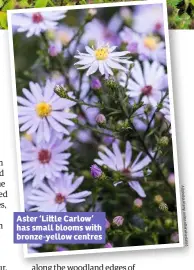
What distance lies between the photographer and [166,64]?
3.73ft

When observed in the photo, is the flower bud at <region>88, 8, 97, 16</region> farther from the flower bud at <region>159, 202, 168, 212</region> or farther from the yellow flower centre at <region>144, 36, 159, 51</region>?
the flower bud at <region>159, 202, 168, 212</region>

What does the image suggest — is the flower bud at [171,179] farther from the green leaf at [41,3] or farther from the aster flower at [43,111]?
the green leaf at [41,3]

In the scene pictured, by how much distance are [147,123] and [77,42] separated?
0.81ft

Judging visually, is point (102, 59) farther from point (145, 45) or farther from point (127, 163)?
point (127, 163)

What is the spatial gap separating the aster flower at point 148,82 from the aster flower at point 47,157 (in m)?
0.20

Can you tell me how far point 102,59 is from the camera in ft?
3.78

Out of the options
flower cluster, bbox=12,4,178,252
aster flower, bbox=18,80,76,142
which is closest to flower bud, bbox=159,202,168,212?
flower cluster, bbox=12,4,178,252

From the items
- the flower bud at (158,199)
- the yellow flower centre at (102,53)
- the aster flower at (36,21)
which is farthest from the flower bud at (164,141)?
the aster flower at (36,21)

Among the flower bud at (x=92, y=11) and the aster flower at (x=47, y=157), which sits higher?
the flower bud at (x=92, y=11)

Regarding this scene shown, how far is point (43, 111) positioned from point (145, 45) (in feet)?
0.93

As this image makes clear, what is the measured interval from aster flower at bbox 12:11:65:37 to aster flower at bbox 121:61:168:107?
0.68ft

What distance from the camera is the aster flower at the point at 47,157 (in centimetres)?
112

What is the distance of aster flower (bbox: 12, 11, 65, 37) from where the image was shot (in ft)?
3.71

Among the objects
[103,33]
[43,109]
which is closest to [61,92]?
[43,109]
